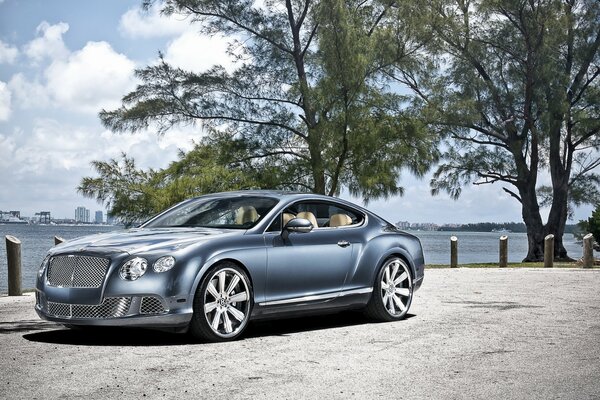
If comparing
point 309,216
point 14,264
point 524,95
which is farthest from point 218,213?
point 524,95

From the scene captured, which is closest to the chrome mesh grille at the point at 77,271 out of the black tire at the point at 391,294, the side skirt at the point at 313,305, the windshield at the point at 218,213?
the windshield at the point at 218,213

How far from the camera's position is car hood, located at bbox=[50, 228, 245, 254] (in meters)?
9.03

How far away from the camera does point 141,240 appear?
923 centimetres

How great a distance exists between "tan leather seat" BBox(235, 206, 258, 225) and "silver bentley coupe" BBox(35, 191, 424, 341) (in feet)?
0.05

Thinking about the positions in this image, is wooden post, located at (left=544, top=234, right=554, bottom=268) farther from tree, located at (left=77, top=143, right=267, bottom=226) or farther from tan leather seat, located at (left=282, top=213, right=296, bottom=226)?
tan leather seat, located at (left=282, top=213, right=296, bottom=226)

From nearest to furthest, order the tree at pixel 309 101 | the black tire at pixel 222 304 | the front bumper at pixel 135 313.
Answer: the front bumper at pixel 135 313, the black tire at pixel 222 304, the tree at pixel 309 101

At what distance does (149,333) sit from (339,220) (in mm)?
2679

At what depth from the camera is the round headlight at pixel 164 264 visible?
888cm

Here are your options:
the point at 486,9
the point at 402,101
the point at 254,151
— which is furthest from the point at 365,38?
the point at 486,9

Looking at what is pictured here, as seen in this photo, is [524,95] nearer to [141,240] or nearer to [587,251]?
[587,251]

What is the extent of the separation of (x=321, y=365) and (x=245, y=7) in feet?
84.7

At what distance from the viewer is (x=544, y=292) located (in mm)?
16703

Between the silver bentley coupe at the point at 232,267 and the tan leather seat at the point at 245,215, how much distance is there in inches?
0.6

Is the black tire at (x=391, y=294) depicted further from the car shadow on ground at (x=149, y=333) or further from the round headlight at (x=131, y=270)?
the round headlight at (x=131, y=270)
